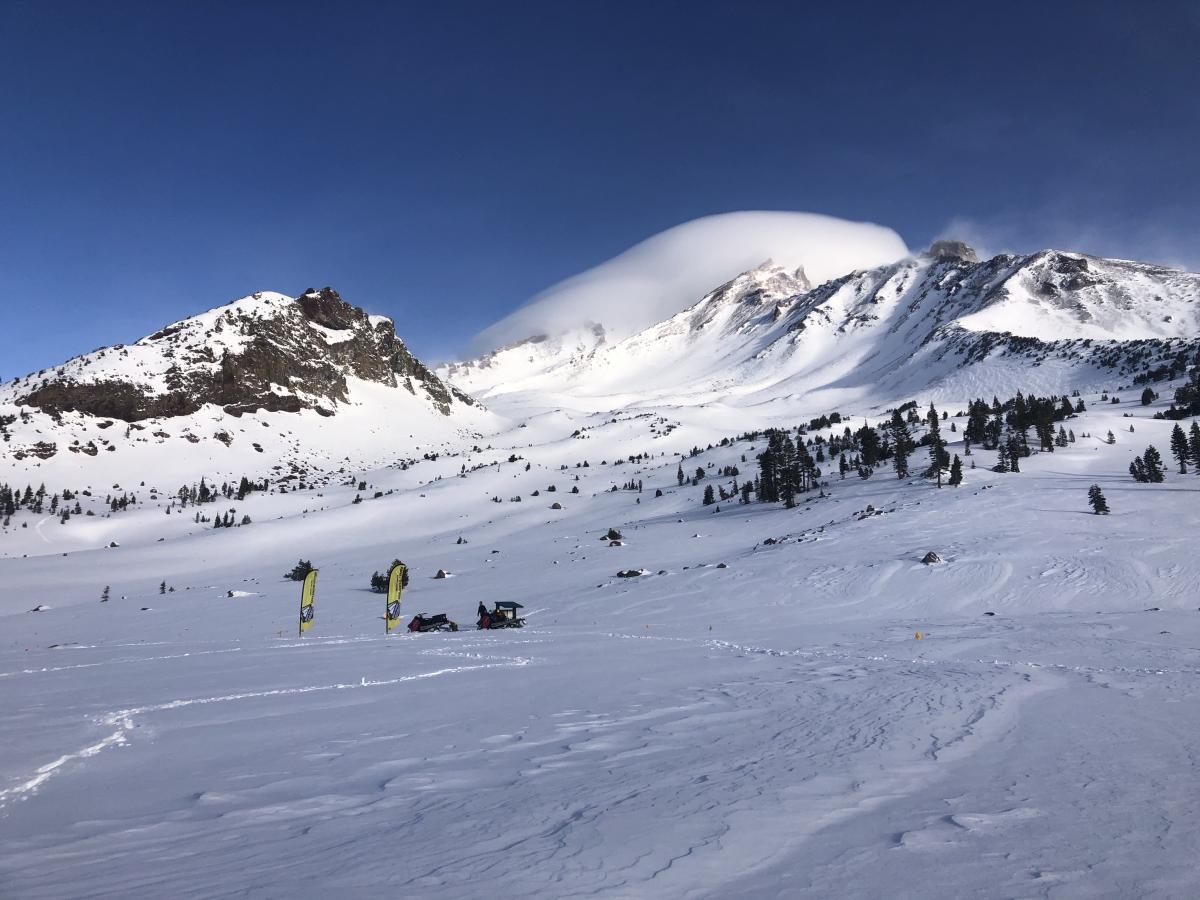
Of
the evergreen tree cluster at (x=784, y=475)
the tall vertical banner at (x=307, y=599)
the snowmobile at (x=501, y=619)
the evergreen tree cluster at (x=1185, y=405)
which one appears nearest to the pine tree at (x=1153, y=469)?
the evergreen tree cluster at (x=784, y=475)

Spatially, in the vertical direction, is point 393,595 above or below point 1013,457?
below

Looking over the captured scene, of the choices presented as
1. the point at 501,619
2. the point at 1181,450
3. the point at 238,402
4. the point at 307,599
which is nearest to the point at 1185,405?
the point at 1181,450

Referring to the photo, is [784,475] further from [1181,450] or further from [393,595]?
[393,595]

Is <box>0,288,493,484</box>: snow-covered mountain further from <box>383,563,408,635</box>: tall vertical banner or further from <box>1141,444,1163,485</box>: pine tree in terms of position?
<box>1141,444,1163,485</box>: pine tree

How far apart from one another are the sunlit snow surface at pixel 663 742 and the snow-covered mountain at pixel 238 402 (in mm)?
99137

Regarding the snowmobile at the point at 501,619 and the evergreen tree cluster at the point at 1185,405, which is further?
the evergreen tree cluster at the point at 1185,405

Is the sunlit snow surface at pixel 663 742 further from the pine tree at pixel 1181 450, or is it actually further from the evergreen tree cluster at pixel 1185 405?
the evergreen tree cluster at pixel 1185 405

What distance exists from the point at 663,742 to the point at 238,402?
14917 centimetres

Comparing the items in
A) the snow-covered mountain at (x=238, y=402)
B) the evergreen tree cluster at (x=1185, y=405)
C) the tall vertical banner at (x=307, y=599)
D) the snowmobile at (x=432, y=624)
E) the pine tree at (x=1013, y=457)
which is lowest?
the snowmobile at (x=432, y=624)

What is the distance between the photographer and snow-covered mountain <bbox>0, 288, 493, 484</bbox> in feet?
360

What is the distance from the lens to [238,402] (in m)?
136

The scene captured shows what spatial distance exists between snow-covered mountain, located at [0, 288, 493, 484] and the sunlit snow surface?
99137 mm

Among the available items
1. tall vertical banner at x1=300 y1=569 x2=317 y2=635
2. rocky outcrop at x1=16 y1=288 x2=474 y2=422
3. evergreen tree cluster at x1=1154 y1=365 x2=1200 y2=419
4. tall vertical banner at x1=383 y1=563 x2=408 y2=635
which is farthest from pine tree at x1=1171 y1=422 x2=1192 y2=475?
rocky outcrop at x1=16 y1=288 x2=474 y2=422

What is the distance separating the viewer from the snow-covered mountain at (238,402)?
360 ft
